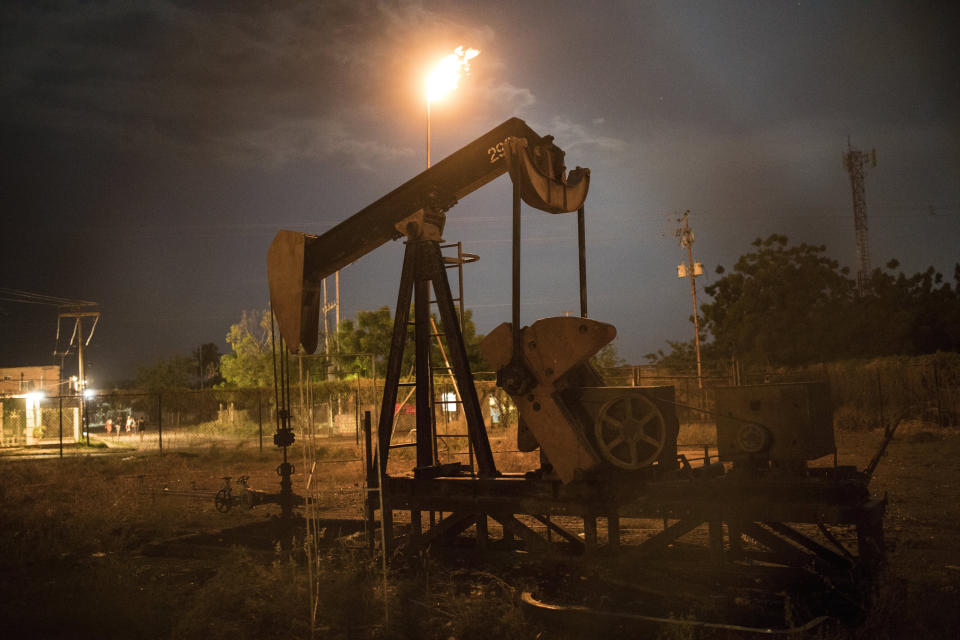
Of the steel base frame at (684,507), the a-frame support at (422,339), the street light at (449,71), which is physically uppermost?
the street light at (449,71)

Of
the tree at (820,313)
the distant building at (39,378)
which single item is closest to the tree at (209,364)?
the distant building at (39,378)

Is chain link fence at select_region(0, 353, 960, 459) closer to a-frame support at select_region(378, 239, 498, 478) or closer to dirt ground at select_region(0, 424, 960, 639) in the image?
a-frame support at select_region(378, 239, 498, 478)

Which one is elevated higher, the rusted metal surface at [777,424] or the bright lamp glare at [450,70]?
the bright lamp glare at [450,70]

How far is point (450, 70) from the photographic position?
9625 mm

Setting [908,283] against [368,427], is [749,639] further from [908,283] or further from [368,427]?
[908,283]

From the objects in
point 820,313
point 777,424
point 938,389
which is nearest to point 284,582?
point 777,424

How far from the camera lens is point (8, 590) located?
7020mm

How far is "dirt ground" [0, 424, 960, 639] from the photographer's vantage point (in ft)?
17.2

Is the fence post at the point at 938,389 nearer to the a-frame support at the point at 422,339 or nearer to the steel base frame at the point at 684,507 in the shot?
the steel base frame at the point at 684,507

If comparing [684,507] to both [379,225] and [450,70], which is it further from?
[450,70]

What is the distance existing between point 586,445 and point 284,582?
3086mm

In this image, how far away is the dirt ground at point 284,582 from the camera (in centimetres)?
525

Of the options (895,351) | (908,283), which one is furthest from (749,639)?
(908,283)

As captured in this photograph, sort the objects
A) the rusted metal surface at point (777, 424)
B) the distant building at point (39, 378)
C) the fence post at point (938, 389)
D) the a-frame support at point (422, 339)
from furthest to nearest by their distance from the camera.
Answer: the distant building at point (39, 378)
the fence post at point (938, 389)
the a-frame support at point (422, 339)
the rusted metal surface at point (777, 424)
